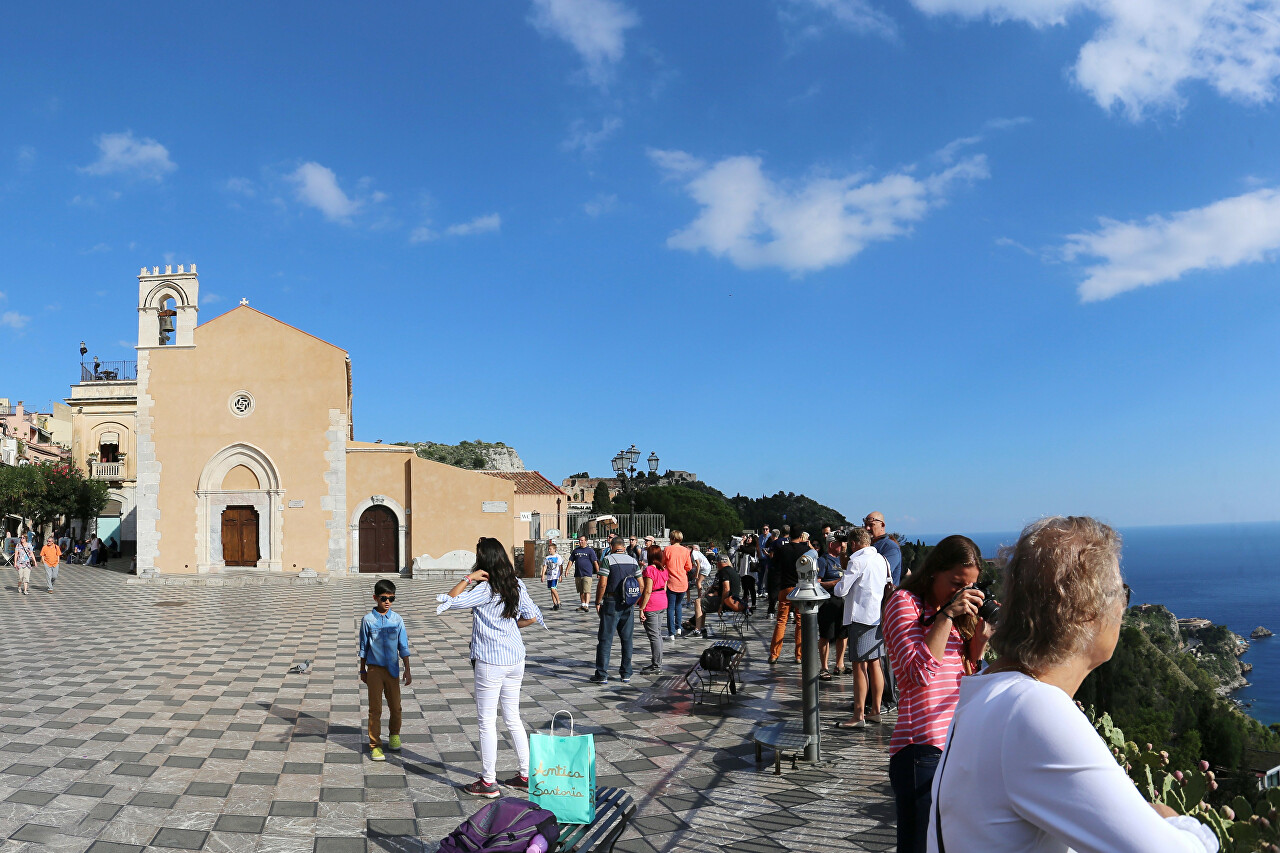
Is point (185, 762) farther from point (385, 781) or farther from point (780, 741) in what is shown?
point (780, 741)

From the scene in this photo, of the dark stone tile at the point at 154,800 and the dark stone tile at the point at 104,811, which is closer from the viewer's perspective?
the dark stone tile at the point at 104,811

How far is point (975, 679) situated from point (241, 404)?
29.4 meters

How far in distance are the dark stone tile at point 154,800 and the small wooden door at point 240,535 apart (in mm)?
23326

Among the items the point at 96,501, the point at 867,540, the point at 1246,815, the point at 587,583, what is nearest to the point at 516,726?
the point at 867,540

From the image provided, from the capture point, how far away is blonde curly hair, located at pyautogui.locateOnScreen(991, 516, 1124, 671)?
1584 mm

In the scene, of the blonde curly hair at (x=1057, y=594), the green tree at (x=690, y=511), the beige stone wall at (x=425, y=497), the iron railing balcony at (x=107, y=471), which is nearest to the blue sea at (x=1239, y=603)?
the green tree at (x=690, y=511)

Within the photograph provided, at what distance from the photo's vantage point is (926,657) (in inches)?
128

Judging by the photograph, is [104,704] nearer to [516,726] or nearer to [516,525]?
[516,726]

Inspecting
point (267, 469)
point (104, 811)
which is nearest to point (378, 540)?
point (267, 469)

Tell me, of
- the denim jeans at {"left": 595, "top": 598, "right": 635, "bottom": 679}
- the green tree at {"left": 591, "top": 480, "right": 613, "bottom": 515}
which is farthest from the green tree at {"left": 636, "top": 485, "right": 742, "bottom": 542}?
the denim jeans at {"left": 595, "top": 598, "right": 635, "bottom": 679}

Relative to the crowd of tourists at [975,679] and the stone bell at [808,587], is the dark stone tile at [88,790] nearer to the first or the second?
the crowd of tourists at [975,679]

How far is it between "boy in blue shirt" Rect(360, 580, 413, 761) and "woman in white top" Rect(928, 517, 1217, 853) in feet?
17.4

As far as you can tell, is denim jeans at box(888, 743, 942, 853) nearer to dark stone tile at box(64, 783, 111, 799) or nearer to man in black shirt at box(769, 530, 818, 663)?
dark stone tile at box(64, 783, 111, 799)

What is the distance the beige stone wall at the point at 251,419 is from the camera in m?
26.3
